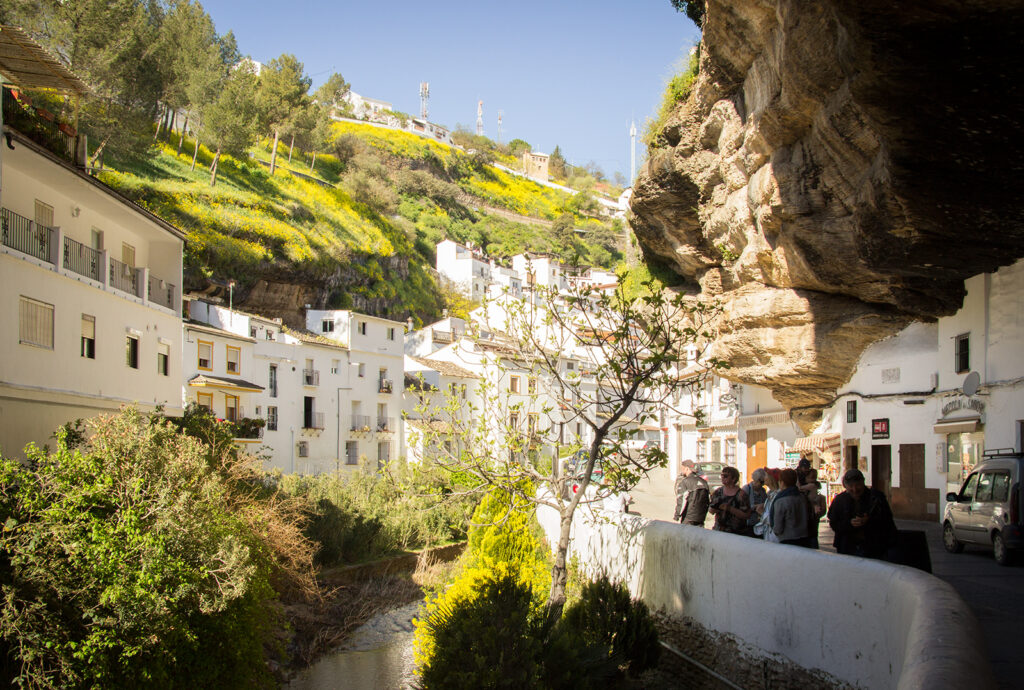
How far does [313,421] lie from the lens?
45.6 metres

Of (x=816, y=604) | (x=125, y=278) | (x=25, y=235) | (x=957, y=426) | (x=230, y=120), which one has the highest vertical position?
(x=230, y=120)

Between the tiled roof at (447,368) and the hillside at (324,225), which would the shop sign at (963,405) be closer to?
the hillside at (324,225)

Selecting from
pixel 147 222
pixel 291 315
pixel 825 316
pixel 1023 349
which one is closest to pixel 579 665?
pixel 1023 349

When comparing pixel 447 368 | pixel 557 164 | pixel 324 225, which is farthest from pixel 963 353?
pixel 557 164

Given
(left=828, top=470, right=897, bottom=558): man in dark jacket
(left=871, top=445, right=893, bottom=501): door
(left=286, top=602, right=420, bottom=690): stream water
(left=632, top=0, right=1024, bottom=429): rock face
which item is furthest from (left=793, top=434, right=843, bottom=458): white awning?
(left=828, top=470, right=897, bottom=558): man in dark jacket

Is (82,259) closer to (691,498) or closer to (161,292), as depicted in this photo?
(161,292)

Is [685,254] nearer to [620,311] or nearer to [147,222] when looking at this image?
[620,311]

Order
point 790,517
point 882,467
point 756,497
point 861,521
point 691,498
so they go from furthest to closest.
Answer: point 882,467 → point 691,498 → point 756,497 → point 790,517 → point 861,521

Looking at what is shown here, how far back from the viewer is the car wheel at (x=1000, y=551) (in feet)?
43.6

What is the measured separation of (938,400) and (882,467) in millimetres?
3854

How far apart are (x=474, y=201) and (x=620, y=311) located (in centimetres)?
12222

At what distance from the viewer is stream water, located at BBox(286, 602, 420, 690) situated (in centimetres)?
1515

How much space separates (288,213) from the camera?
6456 cm

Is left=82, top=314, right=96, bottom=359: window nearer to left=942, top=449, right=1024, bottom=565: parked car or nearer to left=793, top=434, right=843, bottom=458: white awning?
left=942, top=449, right=1024, bottom=565: parked car
